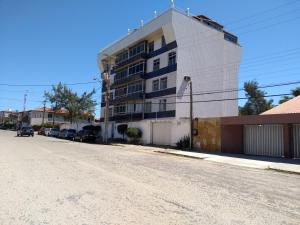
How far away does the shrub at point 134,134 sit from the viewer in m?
42.8

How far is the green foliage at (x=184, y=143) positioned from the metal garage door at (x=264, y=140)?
6.58 meters

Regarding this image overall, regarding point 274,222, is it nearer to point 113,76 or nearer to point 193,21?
point 193,21

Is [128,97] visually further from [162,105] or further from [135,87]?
[162,105]

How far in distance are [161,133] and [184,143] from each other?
7358 mm

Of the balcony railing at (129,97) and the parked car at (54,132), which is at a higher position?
the balcony railing at (129,97)

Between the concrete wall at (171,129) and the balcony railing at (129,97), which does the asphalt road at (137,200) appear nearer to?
the concrete wall at (171,129)

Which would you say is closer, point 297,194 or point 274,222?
point 274,222

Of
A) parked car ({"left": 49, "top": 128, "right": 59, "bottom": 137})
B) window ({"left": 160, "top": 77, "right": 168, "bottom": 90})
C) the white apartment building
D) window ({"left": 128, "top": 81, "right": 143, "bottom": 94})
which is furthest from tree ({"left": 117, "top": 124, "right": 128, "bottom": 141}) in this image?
parked car ({"left": 49, "top": 128, "right": 59, "bottom": 137})

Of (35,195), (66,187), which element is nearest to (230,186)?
(66,187)

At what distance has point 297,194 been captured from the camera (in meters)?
10.5

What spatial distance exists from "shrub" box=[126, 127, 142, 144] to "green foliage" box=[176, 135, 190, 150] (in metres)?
9.53

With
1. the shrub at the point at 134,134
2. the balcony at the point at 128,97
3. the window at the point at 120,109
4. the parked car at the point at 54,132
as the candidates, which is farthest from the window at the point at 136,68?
the parked car at the point at 54,132

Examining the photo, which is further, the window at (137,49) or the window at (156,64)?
the window at (137,49)

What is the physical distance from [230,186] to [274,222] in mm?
4576
